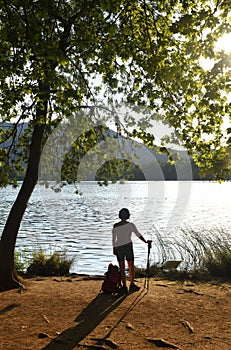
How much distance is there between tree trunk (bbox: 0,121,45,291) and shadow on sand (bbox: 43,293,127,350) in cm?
271

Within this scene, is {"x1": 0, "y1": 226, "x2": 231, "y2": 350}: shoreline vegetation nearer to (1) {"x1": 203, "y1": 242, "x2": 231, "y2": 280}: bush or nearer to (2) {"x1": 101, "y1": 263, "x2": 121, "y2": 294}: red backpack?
(1) {"x1": 203, "y1": 242, "x2": 231, "y2": 280}: bush

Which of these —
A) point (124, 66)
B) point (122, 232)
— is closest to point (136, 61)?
point (124, 66)

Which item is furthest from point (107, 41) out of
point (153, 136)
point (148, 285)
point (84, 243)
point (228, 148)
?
point (84, 243)

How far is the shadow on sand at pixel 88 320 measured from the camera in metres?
7.82

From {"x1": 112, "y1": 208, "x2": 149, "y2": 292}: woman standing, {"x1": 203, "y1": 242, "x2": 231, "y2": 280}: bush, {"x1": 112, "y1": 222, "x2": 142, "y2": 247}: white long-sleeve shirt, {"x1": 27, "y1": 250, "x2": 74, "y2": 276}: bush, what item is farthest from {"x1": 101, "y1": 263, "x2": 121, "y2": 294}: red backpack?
{"x1": 27, "y1": 250, "x2": 74, "y2": 276}: bush

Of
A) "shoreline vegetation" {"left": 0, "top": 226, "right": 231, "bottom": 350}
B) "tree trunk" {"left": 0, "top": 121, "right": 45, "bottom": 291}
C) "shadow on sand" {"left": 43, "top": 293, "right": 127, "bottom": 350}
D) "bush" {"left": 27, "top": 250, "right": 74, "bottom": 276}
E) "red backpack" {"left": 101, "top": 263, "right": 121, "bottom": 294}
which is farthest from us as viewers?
"bush" {"left": 27, "top": 250, "right": 74, "bottom": 276}

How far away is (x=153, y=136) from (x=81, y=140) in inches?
90.4

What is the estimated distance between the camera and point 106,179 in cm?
1473

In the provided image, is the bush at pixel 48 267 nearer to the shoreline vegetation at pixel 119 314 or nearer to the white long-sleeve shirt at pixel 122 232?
the shoreline vegetation at pixel 119 314

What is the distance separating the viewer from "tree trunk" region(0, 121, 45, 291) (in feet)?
40.1

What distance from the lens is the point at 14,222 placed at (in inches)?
495

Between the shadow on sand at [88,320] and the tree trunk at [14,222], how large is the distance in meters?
2.71

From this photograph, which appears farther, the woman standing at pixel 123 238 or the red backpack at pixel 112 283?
the woman standing at pixel 123 238

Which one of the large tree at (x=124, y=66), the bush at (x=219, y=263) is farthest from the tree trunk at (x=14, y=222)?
the bush at (x=219, y=263)
